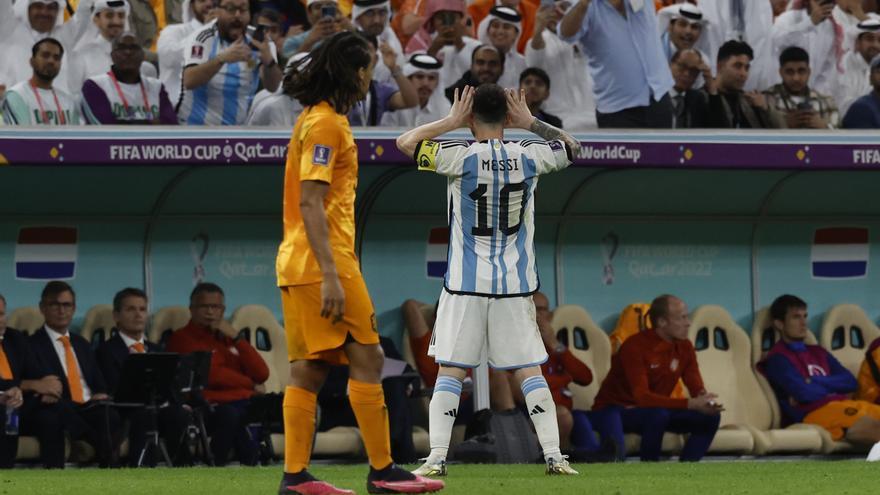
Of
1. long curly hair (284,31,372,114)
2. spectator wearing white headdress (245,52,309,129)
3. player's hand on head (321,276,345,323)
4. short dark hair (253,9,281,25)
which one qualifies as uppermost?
short dark hair (253,9,281,25)

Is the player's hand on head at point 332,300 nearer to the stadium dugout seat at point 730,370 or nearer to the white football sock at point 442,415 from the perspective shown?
the white football sock at point 442,415

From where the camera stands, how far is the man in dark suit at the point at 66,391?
34.6 feet

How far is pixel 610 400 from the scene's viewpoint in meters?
12.2

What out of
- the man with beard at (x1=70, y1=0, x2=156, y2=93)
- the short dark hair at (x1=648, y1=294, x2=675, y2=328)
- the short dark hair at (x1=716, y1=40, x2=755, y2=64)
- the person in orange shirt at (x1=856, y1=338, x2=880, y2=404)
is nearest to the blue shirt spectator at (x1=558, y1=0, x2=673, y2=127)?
the short dark hair at (x1=716, y1=40, x2=755, y2=64)

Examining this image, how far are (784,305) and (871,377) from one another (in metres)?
0.85

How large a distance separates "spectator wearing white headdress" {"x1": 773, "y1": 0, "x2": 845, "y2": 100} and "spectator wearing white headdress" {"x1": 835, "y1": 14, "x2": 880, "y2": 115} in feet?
0.22

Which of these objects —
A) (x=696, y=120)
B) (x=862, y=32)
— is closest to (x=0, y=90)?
→ (x=696, y=120)

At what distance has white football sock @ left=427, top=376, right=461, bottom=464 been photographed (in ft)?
27.5

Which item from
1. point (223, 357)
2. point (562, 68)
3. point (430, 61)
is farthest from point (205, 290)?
point (562, 68)

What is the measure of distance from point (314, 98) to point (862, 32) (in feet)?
29.8

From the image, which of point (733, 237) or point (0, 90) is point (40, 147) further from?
point (733, 237)

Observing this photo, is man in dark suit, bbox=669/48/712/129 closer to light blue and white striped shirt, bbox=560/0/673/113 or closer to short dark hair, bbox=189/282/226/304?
light blue and white striped shirt, bbox=560/0/673/113

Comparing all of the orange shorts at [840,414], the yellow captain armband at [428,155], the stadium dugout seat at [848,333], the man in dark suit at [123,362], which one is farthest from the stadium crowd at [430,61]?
the yellow captain armband at [428,155]

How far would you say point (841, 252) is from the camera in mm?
13977
